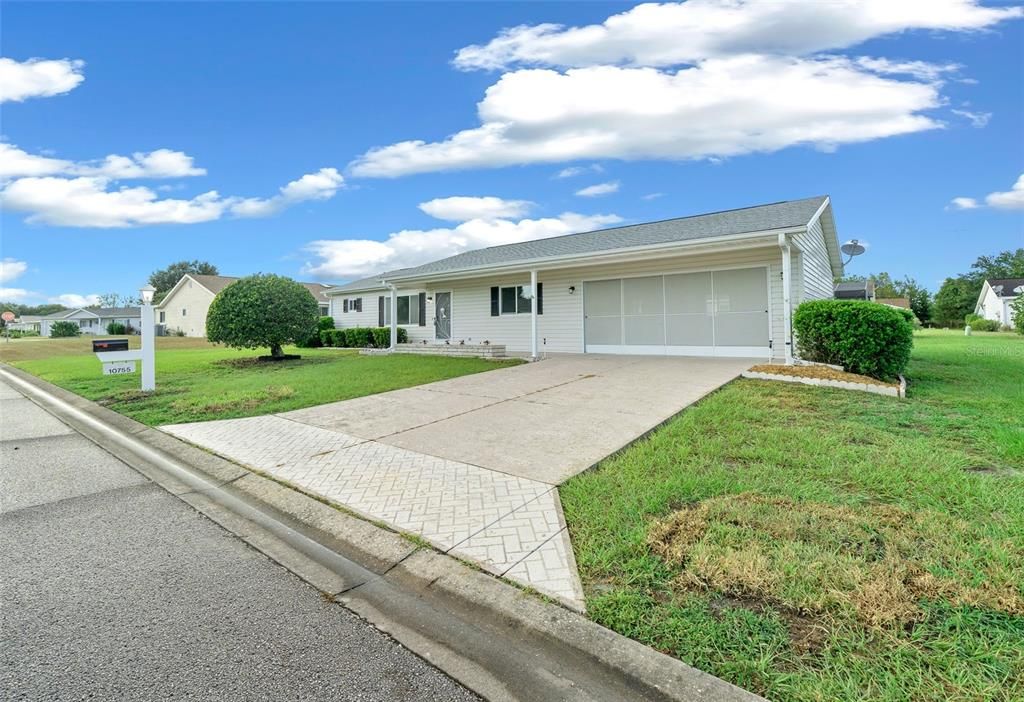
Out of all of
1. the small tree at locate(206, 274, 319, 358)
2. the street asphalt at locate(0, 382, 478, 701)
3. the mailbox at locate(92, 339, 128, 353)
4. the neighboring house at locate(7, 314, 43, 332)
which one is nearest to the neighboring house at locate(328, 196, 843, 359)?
the small tree at locate(206, 274, 319, 358)

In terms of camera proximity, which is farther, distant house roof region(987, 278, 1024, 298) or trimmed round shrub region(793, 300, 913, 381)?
distant house roof region(987, 278, 1024, 298)

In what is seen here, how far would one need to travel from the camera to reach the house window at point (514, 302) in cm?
1567

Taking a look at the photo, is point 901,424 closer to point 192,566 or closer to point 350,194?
point 192,566

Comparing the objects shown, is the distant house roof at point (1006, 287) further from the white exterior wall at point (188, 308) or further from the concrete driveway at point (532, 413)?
the white exterior wall at point (188, 308)

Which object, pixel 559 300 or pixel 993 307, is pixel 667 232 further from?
pixel 993 307

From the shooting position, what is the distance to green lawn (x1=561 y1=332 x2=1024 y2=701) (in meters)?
1.86

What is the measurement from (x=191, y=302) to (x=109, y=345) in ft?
124

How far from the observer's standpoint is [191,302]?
41969 millimetres

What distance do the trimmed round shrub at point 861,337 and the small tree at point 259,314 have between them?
1504 centimetres

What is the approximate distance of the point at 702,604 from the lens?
2.28 metres

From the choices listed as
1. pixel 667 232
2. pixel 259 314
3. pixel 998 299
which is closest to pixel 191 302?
pixel 259 314

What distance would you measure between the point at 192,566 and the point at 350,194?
20.6 meters

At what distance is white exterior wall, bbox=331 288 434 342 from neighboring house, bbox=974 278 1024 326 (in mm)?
47805

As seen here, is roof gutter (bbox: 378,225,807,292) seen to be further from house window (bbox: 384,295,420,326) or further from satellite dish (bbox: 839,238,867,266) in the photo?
satellite dish (bbox: 839,238,867,266)
